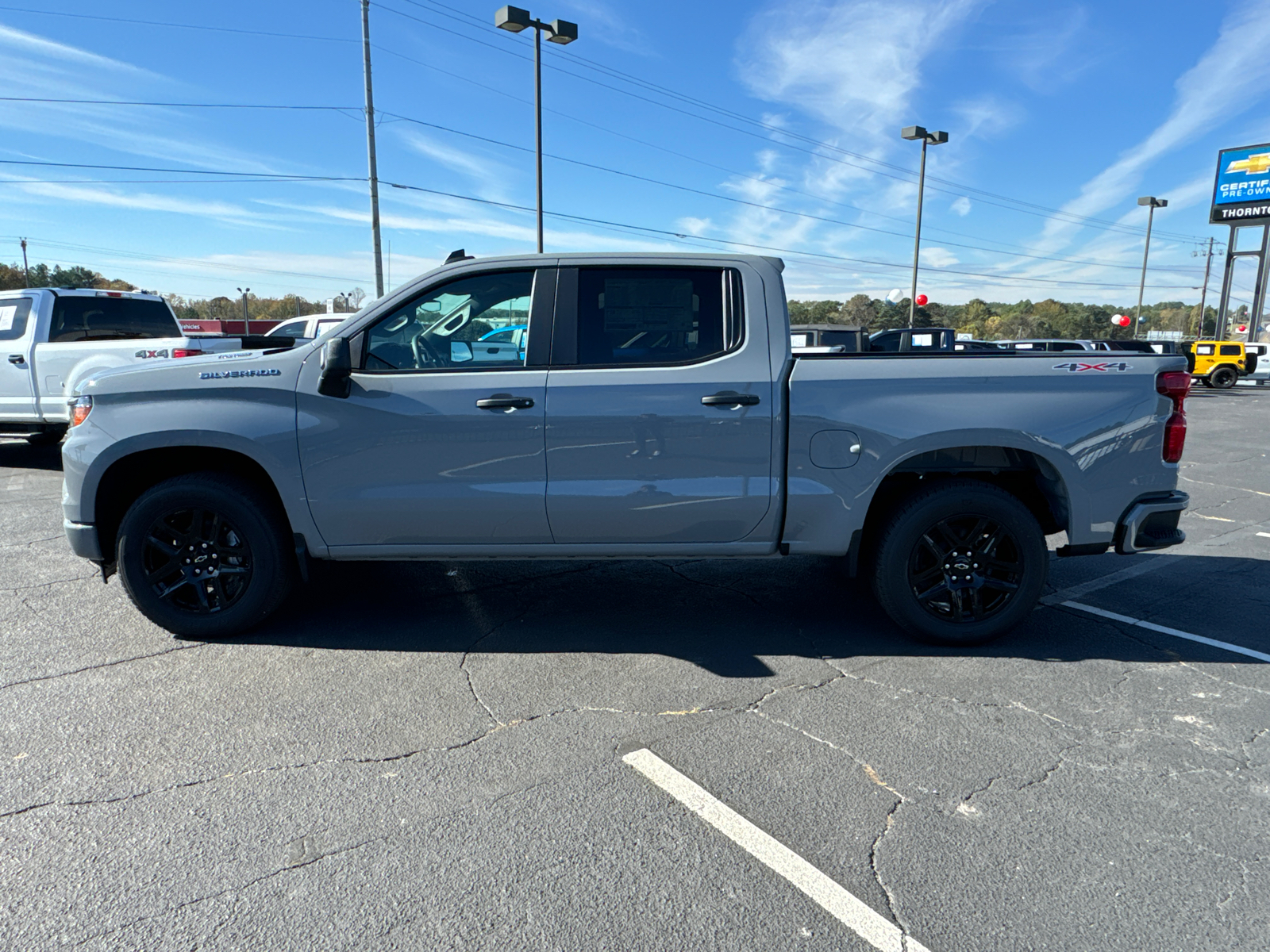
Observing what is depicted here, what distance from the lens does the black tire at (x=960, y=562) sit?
426 centimetres

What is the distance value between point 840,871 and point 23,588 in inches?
206

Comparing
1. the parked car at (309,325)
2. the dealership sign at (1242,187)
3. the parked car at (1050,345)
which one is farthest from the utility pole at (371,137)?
the dealership sign at (1242,187)

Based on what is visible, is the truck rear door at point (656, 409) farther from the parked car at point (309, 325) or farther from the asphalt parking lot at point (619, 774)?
the parked car at point (309, 325)

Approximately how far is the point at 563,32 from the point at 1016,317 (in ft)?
361

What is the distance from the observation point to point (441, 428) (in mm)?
4109

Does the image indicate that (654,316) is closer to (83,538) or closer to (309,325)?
(83,538)

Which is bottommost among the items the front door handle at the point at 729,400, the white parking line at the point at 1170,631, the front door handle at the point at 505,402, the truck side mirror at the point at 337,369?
the white parking line at the point at 1170,631

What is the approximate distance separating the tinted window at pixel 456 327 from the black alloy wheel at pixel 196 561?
1177 mm

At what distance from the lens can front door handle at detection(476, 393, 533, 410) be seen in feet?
13.4

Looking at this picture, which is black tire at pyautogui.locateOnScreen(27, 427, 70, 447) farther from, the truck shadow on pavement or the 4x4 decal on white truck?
the 4x4 decal on white truck

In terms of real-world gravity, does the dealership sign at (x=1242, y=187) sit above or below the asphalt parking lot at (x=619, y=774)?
above

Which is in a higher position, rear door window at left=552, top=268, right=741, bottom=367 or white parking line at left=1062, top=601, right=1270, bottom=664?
rear door window at left=552, top=268, right=741, bottom=367

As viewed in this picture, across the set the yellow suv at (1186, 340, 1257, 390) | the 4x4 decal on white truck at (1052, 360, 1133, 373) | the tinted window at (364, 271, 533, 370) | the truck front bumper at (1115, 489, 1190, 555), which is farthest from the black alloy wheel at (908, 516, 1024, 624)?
the yellow suv at (1186, 340, 1257, 390)

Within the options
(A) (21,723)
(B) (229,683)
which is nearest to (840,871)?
(B) (229,683)
